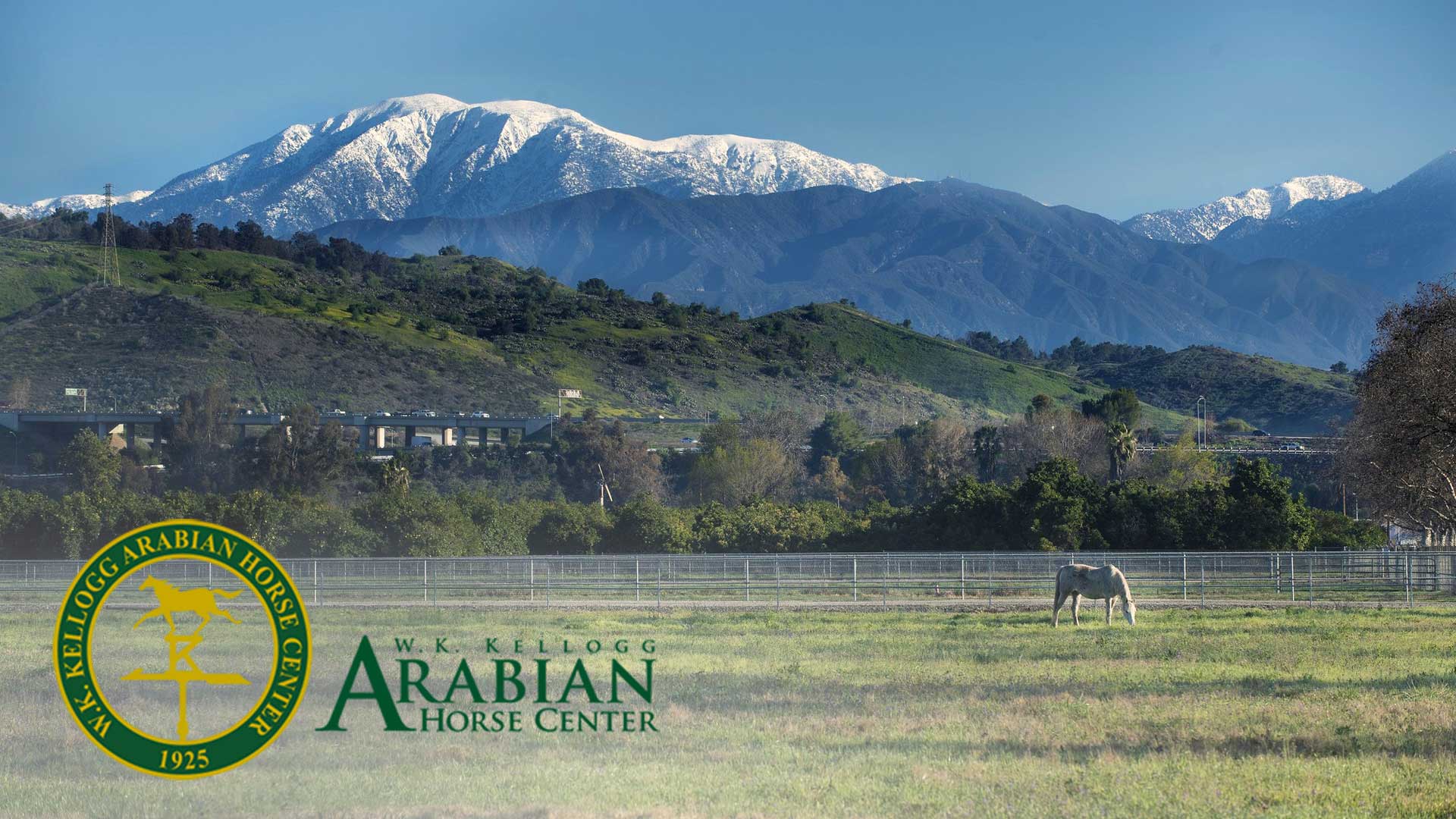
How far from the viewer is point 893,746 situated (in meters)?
13.2

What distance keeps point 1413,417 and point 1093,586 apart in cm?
830

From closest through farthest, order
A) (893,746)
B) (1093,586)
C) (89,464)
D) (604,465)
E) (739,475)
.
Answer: (893,746) < (1093,586) < (89,464) < (739,475) < (604,465)

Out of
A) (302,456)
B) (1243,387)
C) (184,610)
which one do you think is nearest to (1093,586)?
(184,610)

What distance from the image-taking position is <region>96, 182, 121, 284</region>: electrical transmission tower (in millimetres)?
117631

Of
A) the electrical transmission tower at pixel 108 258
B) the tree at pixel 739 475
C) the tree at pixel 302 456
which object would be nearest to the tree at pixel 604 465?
the tree at pixel 739 475

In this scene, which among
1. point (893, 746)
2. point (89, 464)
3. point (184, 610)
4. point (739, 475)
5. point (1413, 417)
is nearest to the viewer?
point (184, 610)

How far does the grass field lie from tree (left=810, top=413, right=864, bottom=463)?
6716cm

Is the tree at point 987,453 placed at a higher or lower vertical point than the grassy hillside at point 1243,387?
lower

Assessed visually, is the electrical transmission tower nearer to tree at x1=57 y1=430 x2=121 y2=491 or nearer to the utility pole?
tree at x1=57 y1=430 x2=121 y2=491

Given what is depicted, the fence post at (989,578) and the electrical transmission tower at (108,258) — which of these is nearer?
the fence post at (989,578)

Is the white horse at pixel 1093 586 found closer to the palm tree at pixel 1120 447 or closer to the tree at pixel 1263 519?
the tree at pixel 1263 519

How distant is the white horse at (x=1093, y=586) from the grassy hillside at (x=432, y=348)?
79941 mm

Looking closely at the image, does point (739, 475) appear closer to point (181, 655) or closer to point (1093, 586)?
point (1093, 586)

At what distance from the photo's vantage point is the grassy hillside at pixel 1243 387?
143500 mm
